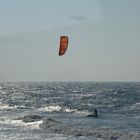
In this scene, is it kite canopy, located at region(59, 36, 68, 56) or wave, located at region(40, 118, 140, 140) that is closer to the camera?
kite canopy, located at region(59, 36, 68, 56)

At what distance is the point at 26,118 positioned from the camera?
50438mm

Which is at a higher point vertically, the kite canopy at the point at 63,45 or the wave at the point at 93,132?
the kite canopy at the point at 63,45

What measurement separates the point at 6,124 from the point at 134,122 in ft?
37.9

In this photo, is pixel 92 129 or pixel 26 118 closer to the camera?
pixel 92 129

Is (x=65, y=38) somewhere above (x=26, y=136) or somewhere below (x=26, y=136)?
above

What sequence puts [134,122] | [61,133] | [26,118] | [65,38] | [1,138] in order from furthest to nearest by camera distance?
[26,118] < [134,122] < [61,133] < [1,138] < [65,38]

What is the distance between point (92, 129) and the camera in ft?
128

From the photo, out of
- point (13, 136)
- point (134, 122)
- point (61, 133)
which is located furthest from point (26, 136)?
point (134, 122)

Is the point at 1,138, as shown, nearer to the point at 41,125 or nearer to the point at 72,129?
the point at 72,129

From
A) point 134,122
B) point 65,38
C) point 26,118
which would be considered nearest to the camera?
point 65,38

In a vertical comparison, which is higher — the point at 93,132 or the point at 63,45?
the point at 63,45

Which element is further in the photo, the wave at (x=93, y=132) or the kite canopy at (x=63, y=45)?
the wave at (x=93, y=132)

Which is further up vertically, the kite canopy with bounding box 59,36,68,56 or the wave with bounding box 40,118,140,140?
the kite canopy with bounding box 59,36,68,56

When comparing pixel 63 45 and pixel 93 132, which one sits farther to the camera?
pixel 93 132
